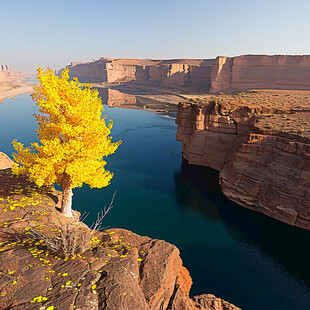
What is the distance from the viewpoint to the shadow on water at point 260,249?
47.2ft

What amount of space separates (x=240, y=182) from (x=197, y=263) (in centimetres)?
1199

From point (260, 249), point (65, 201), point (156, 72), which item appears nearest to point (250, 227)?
point (260, 249)

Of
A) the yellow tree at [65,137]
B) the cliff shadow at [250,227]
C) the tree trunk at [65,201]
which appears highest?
the yellow tree at [65,137]

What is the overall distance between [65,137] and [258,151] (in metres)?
20.9

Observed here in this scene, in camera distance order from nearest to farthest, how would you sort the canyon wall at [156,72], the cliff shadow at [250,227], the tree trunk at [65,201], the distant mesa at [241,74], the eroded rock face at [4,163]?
the tree trunk at [65,201]
the cliff shadow at [250,227]
the eroded rock face at [4,163]
the distant mesa at [241,74]
the canyon wall at [156,72]

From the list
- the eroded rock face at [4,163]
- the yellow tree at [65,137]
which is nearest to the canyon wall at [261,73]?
the eroded rock face at [4,163]

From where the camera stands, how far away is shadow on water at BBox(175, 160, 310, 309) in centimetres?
1438

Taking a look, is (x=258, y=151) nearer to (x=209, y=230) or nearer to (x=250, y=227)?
(x=250, y=227)

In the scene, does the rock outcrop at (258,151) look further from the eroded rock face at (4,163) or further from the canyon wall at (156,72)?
the canyon wall at (156,72)

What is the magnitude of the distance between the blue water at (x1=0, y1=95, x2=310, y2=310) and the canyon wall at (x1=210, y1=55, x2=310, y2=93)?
62.8 m

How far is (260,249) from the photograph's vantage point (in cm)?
1830

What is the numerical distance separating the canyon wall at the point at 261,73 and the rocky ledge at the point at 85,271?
8533 cm

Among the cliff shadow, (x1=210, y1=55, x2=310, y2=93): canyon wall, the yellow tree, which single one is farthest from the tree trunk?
(x1=210, y1=55, x2=310, y2=93): canyon wall

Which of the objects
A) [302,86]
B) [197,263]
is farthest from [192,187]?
[302,86]
